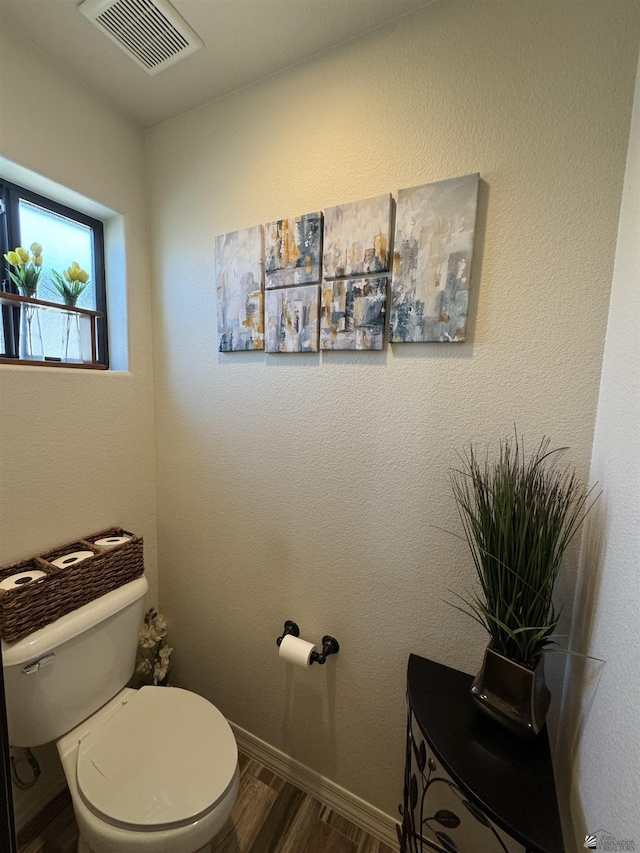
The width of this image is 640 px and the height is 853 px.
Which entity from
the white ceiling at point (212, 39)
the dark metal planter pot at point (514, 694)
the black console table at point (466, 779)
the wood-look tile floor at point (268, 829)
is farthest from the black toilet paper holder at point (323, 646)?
the white ceiling at point (212, 39)

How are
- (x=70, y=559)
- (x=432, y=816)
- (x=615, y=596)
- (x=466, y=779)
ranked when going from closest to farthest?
(x=615, y=596) < (x=466, y=779) < (x=432, y=816) < (x=70, y=559)

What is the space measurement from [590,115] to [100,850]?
206cm

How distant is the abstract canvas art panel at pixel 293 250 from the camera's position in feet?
3.54

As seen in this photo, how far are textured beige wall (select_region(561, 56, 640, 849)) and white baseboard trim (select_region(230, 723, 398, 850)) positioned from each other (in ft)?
2.54

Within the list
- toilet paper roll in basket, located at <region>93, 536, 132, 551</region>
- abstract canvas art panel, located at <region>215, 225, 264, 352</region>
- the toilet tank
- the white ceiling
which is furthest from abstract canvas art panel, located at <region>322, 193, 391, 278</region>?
the toilet tank

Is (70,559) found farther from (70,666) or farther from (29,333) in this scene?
(29,333)

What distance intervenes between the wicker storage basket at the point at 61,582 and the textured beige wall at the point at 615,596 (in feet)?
4.33

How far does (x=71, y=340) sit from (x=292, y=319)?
90 centimetres

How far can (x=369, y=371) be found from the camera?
106 centimetres

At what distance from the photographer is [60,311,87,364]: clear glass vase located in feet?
4.24

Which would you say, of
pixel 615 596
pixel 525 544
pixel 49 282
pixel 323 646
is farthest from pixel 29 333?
pixel 615 596

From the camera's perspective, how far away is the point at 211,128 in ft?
4.08

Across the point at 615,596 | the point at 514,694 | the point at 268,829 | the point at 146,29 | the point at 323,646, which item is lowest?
the point at 268,829

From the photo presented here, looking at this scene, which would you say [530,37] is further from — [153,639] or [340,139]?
[153,639]
